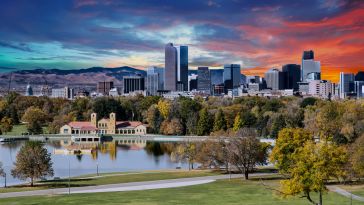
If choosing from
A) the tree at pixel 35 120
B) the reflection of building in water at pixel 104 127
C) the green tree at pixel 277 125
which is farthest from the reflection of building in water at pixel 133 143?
the green tree at pixel 277 125

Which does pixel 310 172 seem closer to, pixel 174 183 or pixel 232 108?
pixel 174 183

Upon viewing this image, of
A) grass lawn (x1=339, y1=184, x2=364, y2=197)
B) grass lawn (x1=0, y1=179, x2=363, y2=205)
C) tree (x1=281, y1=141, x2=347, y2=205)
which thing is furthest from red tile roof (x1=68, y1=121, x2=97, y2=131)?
tree (x1=281, y1=141, x2=347, y2=205)

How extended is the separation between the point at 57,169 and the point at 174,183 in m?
19.5

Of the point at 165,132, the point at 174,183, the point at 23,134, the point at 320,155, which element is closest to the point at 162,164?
the point at 174,183

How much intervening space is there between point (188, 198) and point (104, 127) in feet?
289

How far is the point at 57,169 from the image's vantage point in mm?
59781

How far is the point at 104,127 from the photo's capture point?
12219 cm

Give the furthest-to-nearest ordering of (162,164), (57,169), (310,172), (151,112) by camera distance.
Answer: (151,112)
(162,164)
(57,169)
(310,172)

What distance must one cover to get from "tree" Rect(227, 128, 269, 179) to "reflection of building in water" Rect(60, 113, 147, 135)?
68272mm

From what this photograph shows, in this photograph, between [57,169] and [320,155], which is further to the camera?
[57,169]

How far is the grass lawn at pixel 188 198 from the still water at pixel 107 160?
1375 centimetres

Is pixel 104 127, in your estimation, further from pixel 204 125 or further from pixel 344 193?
pixel 344 193

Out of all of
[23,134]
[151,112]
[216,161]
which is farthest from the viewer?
[151,112]

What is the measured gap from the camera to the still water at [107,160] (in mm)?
59797
